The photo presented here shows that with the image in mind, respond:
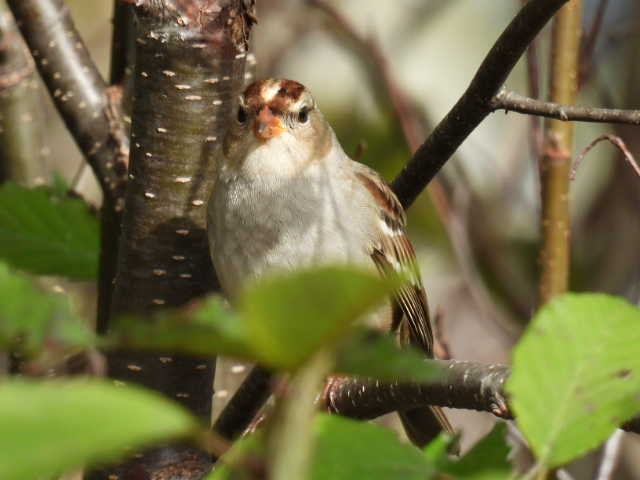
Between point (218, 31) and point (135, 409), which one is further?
point (218, 31)

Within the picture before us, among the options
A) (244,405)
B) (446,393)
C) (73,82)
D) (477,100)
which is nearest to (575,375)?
(446,393)

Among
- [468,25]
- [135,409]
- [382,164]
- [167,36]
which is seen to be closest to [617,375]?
[135,409]

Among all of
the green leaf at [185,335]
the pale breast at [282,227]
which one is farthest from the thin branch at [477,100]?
the green leaf at [185,335]

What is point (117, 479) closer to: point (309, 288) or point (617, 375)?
point (617, 375)

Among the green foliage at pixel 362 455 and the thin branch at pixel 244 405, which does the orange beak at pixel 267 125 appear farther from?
the green foliage at pixel 362 455

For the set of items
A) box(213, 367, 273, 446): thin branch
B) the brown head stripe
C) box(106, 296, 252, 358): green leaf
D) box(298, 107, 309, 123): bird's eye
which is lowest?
box(213, 367, 273, 446): thin branch

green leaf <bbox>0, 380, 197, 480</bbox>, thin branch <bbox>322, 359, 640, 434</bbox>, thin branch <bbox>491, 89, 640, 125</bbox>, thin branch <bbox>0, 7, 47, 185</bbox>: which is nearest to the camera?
green leaf <bbox>0, 380, 197, 480</bbox>

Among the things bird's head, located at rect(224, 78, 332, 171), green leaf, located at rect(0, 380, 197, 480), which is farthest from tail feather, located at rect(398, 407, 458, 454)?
green leaf, located at rect(0, 380, 197, 480)

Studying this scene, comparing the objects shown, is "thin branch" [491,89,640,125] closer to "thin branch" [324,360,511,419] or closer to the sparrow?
"thin branch" [324,360,511,419]
